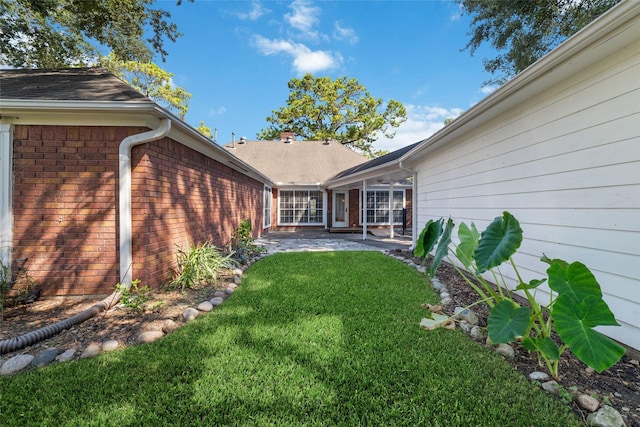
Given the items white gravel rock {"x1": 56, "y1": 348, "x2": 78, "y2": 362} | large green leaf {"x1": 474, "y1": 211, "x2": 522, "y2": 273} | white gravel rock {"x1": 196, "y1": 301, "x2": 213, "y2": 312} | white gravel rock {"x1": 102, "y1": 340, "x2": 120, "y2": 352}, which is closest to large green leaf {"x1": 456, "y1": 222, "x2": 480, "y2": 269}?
large green leaf {"x1": 474, "y1": 211, "x2": 522, "y2": 273}

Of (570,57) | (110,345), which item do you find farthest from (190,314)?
(570,57)

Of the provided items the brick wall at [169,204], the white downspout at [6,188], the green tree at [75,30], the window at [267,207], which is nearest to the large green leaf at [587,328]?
the brick wall at [169,204]

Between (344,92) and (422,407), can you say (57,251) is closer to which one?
(422,407)

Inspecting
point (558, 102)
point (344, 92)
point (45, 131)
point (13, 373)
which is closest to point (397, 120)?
point (344, 92)

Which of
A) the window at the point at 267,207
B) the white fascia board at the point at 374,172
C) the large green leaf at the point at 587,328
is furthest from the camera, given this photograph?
the window at the point at 267,207

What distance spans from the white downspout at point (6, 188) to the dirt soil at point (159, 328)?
817mm

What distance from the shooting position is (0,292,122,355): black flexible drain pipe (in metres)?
2.55

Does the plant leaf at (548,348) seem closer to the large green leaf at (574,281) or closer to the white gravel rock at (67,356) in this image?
the large green leaf at (574,281)

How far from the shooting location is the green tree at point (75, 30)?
6477 millimetres

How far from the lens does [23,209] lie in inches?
147

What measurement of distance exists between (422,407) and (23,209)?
5.30 meters

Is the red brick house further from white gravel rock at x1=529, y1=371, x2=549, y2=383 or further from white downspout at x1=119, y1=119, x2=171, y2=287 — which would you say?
white gravel rock at x1=529, y1=371, x2=549, y2=383

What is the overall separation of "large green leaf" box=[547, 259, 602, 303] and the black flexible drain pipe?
453 cm

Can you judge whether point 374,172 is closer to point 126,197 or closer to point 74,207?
point 126,197
